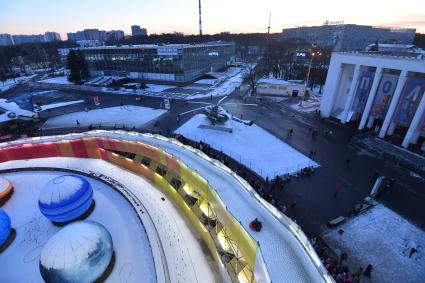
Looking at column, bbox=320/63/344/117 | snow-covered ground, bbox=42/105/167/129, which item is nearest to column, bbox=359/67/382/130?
column, bbox=320/63/344/117

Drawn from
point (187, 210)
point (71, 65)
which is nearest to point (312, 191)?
point (187, 210)

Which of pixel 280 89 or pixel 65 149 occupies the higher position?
pixel 65 149

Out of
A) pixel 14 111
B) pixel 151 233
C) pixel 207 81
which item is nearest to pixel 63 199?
pixel 151 233

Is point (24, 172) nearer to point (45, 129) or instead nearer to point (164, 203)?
point (164, 203)

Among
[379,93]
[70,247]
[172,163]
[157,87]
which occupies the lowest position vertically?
[157,87]

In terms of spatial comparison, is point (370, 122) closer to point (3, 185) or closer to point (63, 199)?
point (63, 199)

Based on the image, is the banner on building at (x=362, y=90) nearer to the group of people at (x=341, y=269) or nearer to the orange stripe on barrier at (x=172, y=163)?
the group of people at (x=341, y=269)
